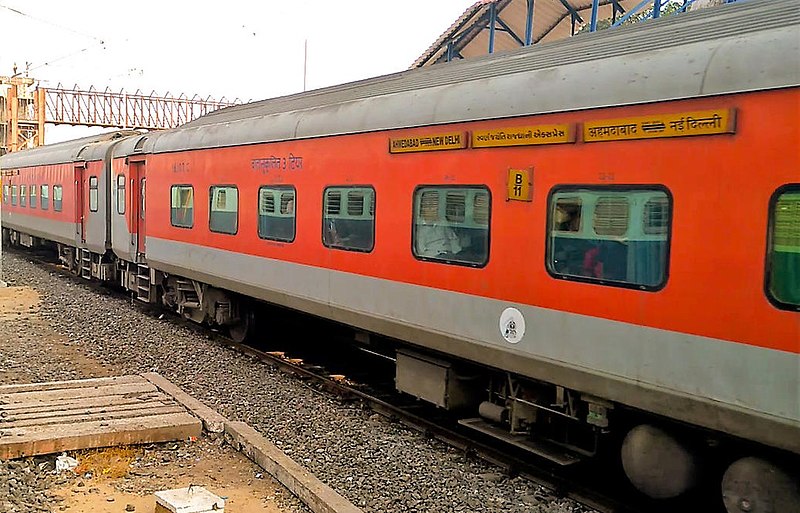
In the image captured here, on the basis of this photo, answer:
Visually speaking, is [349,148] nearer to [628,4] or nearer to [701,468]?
[701,468]

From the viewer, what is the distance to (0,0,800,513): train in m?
4.55

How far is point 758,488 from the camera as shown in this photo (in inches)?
188

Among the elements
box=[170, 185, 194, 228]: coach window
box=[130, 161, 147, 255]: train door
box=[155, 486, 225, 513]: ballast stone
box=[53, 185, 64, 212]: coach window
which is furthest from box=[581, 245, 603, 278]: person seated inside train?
box=[53, 185, 64, 212]: coach window

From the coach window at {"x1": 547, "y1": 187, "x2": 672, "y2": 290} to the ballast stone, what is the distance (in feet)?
9.26

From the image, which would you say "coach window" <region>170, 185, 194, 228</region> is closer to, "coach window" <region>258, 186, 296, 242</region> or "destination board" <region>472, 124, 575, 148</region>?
"coach window" <region>258, 186, 296, 242</region>

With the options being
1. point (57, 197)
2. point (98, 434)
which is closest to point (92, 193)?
point (57, 197)

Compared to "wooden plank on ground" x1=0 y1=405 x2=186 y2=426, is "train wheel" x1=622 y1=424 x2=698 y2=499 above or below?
above

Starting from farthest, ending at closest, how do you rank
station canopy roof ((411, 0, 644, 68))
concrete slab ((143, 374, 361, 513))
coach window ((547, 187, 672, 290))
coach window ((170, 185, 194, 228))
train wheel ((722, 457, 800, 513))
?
station canopy roof ((411, 0, 644, 68)) → coach window ((170, 185, 194, 228)) → concrete slab ((143, 374, 361, 513)) → coach window ((547, 187, 672, 290)) → train wheel ((722, 457, 800, 513))

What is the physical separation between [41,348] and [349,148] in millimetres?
5885

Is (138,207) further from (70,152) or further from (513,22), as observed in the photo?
(513,22)

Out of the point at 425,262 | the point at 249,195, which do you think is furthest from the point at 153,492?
the point at 249,195

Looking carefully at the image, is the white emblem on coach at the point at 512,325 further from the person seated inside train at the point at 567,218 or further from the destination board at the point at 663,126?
the destination board at the point at 663,126

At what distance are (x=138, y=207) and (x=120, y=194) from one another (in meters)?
1.16

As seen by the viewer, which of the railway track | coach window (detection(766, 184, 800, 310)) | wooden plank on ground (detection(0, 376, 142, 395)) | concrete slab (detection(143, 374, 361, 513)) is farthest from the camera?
wooden plank on ground (detection(0, 376, 142, 395))
